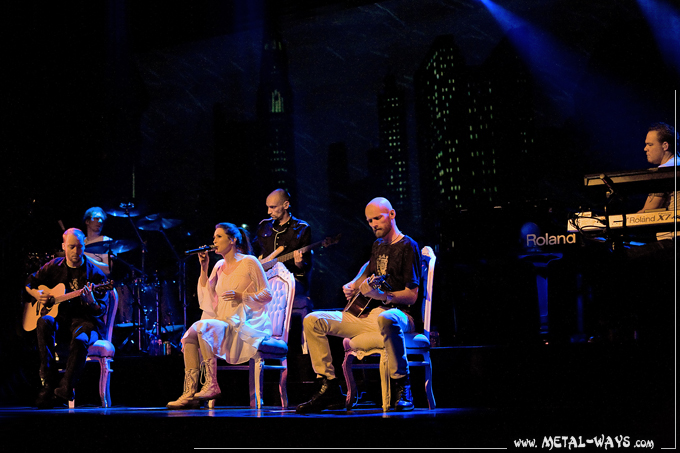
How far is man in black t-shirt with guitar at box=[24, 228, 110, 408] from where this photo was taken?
4730 millimetres

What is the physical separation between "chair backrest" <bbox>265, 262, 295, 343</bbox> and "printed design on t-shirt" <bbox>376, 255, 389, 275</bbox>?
84 cm

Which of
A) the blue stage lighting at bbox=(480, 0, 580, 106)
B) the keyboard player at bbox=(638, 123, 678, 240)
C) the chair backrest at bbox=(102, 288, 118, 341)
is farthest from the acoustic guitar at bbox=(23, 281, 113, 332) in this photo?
the blue stage lighting at bbox=(480, 0, 580, 106)

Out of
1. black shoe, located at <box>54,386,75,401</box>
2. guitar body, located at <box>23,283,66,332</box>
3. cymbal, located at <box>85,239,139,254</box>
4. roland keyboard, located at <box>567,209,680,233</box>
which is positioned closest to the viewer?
roland keyboard, located at <box>567,209,680,233</box>

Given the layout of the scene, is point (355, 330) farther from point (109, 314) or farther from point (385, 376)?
point (109, 314)

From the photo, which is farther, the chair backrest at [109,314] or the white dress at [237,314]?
the chair backrest at [109,314]

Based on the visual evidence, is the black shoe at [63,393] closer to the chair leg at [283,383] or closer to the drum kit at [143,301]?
the drum kit at [143,301]

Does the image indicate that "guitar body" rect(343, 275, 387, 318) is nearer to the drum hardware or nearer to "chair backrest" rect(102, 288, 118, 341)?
"chair backrest" rect(102, 288, 118, 341)

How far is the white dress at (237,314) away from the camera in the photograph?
4.16 m

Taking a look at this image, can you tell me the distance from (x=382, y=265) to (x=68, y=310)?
Result: 2629 mm

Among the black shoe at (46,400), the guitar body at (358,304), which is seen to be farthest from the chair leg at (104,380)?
the guitar body at (358,304)

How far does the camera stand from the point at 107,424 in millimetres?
3480

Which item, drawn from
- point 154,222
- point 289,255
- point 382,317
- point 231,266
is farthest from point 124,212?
point 382,317

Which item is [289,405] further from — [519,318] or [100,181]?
[100,181]

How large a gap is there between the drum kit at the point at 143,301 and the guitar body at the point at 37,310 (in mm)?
796
